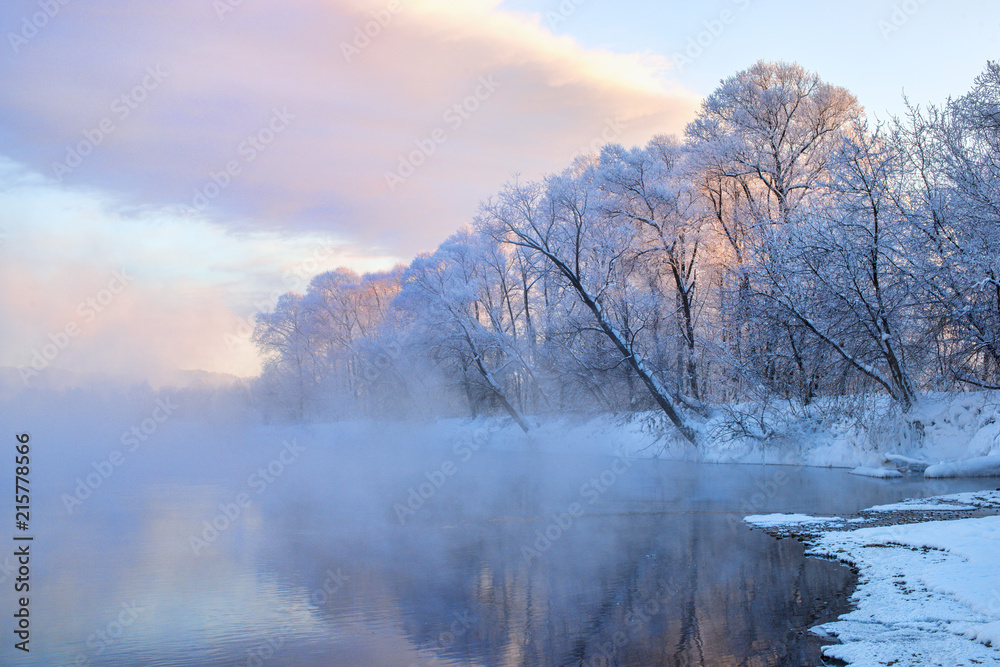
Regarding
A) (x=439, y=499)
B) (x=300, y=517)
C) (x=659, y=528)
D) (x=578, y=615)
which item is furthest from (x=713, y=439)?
(x=578, y=615)

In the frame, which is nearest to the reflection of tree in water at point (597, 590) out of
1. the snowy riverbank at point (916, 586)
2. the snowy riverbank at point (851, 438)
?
the snowy riverbank at point (916, 586)

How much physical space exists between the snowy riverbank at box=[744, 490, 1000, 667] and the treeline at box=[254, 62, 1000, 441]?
10054mm

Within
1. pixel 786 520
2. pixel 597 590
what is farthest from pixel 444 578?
pixel 786 520

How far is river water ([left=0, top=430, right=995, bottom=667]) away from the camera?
6566 mm

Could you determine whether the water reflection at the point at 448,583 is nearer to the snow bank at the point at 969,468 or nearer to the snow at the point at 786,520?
the snow at the point at 786,520

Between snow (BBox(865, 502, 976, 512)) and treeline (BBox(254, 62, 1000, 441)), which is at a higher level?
treeline (BBox(254, 62, 1000, 441))

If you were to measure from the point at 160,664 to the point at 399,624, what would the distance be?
7.34 ft

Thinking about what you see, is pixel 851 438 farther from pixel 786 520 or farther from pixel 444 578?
pixel 444 578

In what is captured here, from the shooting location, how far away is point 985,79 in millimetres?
20828

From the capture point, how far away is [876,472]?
61.3 feet

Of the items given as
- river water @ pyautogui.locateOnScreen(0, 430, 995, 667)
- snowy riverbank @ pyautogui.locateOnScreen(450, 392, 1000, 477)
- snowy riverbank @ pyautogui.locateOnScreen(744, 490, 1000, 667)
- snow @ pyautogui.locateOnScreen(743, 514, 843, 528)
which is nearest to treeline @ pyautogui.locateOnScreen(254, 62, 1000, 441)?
snowy riverbank @ pyautogui.locateOnScreen(450, 392, 1000, 477)

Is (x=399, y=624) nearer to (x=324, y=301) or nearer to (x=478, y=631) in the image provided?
(x=478, y=631)

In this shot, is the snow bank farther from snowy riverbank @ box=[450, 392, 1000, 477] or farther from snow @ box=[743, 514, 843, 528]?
snow @ box=[743, 514, 843, 528]

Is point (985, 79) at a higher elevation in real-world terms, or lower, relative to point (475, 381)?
higher
